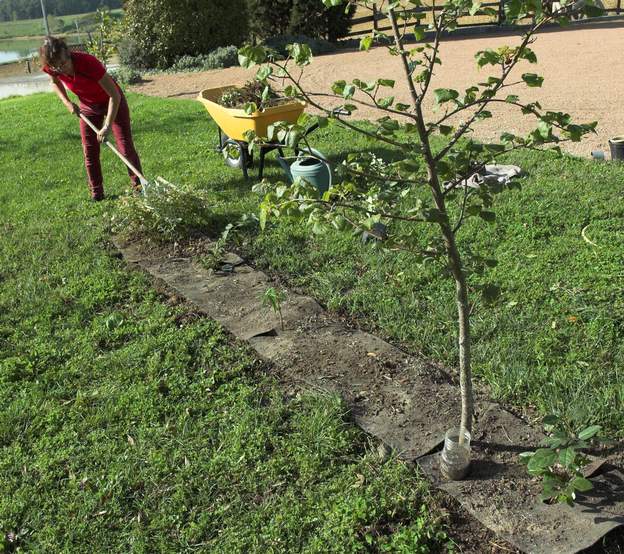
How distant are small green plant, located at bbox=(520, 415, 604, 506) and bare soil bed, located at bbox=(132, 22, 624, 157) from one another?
16.0 ft

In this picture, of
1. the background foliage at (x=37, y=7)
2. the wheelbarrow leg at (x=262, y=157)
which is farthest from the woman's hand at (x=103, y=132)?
the background foliage at (x=37, y=7)

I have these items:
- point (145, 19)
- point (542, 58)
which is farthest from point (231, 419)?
point (145, 19)

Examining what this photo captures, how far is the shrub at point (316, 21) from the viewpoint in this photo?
18.1 m

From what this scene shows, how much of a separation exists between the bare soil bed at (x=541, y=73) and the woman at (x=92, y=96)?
3.05 metres

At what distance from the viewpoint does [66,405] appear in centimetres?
330

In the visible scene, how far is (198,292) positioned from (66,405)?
1279 mm

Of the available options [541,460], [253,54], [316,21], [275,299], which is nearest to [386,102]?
[253,54]

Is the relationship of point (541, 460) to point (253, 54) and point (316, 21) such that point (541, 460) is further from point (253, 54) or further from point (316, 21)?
point (316, 21)

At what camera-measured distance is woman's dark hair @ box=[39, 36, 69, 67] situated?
5.23 meters

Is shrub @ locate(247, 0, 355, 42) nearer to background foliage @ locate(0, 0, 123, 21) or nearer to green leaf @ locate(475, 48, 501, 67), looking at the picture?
background foliage @ locate(0, 0, 123, 21)

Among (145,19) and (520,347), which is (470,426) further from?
(145,19)

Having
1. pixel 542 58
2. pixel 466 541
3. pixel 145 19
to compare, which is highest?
pixel 145 19

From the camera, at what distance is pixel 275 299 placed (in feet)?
12.3

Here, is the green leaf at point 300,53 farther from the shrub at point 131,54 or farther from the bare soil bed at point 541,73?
the shrub at point 131,54
